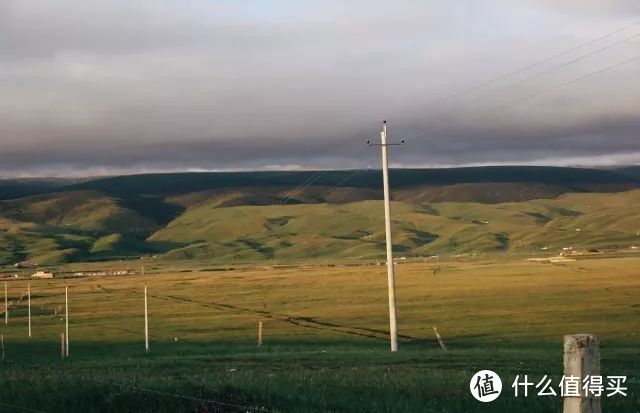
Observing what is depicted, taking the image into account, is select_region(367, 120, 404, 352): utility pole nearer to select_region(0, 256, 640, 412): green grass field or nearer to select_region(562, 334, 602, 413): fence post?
select_region(0, 256, 640, 412): green grass field

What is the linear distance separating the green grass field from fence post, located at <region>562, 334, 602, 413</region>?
4.86 metres

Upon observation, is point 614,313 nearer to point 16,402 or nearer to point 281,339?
point 281,339

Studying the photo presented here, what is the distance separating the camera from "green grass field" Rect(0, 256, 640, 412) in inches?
547

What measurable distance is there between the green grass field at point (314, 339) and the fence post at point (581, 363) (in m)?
4.86

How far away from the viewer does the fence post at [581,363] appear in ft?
28.4

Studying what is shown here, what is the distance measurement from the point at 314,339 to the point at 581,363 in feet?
145

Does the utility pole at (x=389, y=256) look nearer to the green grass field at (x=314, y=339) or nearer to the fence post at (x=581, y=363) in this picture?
the green grass field at (x=314, y=339)

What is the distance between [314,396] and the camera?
14117 mm

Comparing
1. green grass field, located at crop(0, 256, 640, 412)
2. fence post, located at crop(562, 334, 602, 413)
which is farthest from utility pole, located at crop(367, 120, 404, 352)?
fence post, located at crop(562, 334, 602, 413)

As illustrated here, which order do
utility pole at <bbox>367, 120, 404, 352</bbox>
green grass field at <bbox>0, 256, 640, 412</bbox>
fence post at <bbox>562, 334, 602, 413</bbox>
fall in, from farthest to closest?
1. utility pole at <bbox>367, 120, 404, 352</bbox>
2. green grass field at <bbox>0, 256, 640, 412</bbox>
3. fence post at <bbox>562, 334, 602, 413</bbox>

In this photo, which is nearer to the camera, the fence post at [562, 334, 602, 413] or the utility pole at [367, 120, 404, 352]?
the fence post at [562, 334, 602, 413]

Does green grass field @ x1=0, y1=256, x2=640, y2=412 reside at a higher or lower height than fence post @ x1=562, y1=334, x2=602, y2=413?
lower

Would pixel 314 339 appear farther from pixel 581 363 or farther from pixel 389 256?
pixel 581 363

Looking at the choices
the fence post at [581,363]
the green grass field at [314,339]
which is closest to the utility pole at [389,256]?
the green grass field at [314,339]
